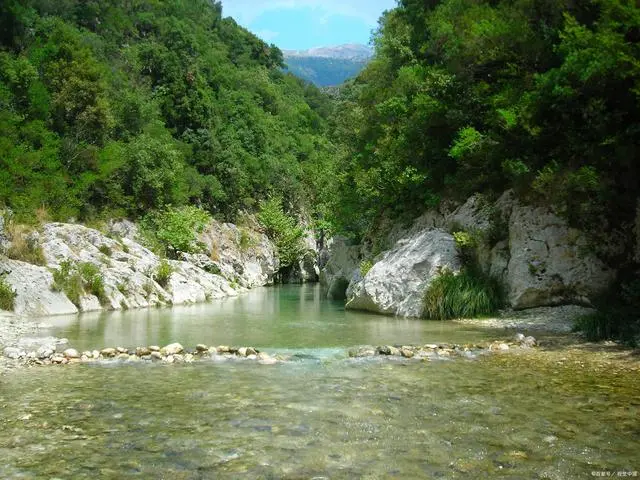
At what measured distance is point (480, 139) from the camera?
18.3 metres

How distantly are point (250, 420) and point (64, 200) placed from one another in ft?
98.2

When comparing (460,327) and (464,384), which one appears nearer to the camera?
(464,384)

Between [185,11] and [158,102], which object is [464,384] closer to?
[158,102]

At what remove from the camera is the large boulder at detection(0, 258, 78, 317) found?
58.9ft

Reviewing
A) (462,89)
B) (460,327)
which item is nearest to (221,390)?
(460,327)

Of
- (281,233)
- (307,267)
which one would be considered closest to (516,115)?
(281,233)

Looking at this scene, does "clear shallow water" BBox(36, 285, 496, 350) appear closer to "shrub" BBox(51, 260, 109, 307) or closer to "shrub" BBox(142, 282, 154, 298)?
"shrub" BBox(51, 260, 109, 307)

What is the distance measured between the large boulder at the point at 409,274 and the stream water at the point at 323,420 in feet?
25.5

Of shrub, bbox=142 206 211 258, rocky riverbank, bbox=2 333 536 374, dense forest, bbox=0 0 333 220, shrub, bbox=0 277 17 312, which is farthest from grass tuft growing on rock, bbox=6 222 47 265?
shrub, bbox=142 206 211 258

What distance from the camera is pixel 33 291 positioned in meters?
18.7

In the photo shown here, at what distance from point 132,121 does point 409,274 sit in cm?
3039

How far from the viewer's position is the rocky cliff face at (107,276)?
1881cm

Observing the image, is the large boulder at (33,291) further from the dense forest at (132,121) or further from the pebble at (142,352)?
the pebble at (142,352)

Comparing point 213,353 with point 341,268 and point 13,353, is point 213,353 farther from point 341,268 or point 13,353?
point 341,268
